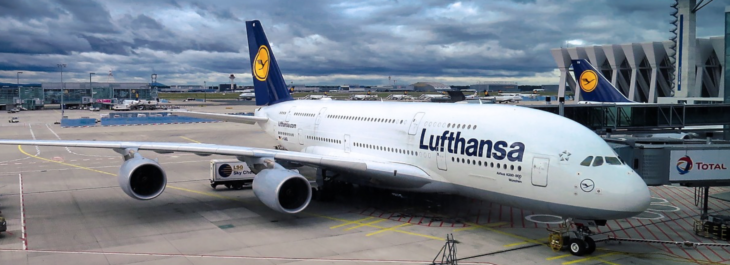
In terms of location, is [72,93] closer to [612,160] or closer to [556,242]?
[556,242]

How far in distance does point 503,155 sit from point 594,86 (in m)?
34.1

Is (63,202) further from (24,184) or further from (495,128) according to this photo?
(495,128)

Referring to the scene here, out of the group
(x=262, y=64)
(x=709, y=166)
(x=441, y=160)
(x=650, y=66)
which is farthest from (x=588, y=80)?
(x=650, y=66)

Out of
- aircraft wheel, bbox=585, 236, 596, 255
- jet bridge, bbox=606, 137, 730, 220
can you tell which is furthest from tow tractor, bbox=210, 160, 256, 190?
jet bridge, bbox=606, 137, 730, 220

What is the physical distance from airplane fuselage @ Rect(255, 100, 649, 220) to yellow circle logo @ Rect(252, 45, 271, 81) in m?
11.5

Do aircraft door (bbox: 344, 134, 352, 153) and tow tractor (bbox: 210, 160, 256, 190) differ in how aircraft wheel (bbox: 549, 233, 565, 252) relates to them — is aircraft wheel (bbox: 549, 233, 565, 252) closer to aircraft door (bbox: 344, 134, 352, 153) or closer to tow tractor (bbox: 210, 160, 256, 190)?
aircraft door (bbox: 344, 134, 352, 153)

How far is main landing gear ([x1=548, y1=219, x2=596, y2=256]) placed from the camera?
1571 cm

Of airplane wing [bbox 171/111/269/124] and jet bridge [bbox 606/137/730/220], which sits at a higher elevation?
airplane wing [bbox 171/111/269/124]

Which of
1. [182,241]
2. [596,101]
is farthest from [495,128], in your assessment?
[596,101]

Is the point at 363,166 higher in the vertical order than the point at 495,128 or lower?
lower

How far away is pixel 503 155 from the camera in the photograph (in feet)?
53.9

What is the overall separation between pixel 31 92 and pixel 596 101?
4756 inches

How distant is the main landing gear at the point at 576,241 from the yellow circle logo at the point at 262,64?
21621 millimetres

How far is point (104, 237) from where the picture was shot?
17859mm
